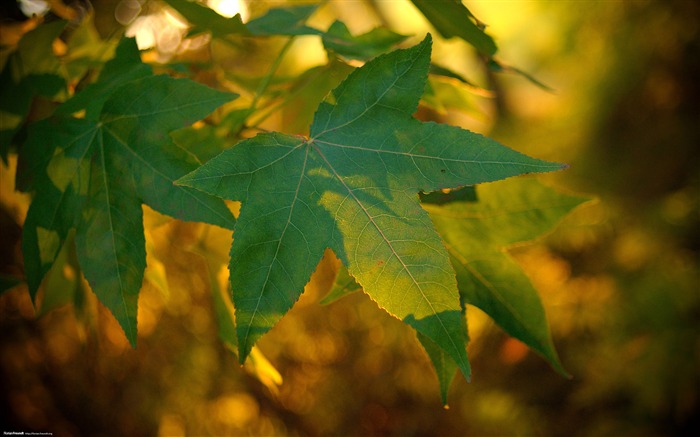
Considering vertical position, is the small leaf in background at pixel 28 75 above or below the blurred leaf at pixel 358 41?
below

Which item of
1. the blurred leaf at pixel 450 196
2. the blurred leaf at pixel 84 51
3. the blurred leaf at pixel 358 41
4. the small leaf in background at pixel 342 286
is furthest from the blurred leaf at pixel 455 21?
the blurred leaf at pixel 84 51

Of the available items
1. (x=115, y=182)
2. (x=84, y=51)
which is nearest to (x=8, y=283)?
(x=115, y=182)

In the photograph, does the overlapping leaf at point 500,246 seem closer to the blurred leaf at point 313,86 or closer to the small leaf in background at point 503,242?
the small leaf in background at point 503,242

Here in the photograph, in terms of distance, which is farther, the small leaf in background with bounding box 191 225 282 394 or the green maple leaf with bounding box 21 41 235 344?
the small leaf in background with bounding box 191 225 282 394

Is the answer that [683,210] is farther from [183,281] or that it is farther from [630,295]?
[183,281]

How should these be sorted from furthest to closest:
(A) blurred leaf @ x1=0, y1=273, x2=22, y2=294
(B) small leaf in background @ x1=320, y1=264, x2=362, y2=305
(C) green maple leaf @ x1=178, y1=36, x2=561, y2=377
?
(A) blurred leaf @ x1=0, y1=273, x2=22, y2=294, (B) small leaf in background @ x1=320, y1=264, x2=362, y2=305, (C) green maple leaf @ x1=178, y1=36, x2=561, y2=377

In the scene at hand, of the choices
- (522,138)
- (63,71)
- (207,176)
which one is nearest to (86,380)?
(63,71)

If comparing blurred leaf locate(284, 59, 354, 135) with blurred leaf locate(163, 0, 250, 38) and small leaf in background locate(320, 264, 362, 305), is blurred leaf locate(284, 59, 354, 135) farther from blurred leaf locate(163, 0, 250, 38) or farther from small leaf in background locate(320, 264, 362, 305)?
small leaf in background locate(320, 264, 362, 305)

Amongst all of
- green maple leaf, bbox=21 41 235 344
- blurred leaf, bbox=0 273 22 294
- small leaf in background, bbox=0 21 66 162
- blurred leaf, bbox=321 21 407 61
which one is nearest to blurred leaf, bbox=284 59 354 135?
blurred leaf, bbox=321 21 407 61
